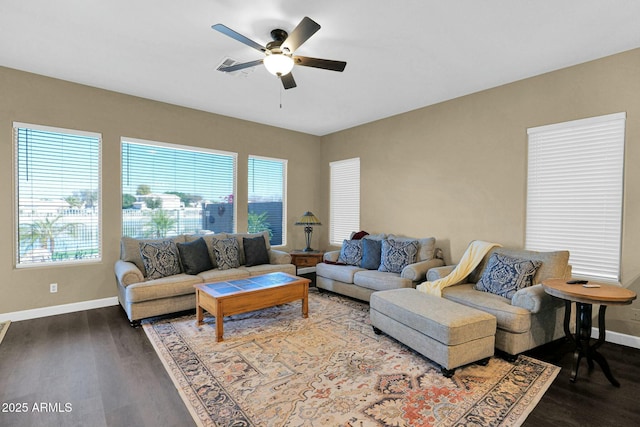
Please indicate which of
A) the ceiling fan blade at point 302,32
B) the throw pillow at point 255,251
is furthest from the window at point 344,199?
the ceiling fan blade at point 302,32

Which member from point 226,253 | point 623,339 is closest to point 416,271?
point 623,339

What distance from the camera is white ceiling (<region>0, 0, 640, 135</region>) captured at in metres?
2.48

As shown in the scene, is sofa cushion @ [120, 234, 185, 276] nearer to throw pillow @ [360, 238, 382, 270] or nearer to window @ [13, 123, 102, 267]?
window @ [13, 123, 102, 267]

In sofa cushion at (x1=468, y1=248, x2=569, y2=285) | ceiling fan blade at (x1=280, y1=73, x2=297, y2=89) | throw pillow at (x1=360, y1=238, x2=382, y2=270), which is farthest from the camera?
throw pillow at (x1=360, y1=238, x2=382, y2=270)

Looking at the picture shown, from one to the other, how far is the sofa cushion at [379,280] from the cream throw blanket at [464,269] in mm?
289

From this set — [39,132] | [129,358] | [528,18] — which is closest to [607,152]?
[528,18]

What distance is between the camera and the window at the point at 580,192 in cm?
320

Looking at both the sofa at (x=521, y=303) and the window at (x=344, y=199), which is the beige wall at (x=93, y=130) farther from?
the sofa at (x=521, y=303)

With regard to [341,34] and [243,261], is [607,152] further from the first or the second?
[243,261]

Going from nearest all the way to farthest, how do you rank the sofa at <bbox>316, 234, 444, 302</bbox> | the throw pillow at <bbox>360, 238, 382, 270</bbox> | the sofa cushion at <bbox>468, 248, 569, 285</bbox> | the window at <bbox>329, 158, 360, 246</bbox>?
the sofa cushion at <bbox>468, 248, 569, 285</bbox>, the sofa at <bbox>316, 234, 444, 302</bbox>, the throw pillow at <bbox>360, 238, 382, 270</bbox>, the window at <bbox>329, 158, 360, 246</bbox>

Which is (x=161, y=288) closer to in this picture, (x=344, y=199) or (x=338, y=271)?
(x=338, y=271)

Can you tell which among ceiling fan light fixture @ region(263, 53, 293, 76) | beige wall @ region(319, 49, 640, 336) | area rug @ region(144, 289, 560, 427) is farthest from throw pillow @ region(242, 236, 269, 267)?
ceiling fan light fixture @ region(263, 53, 293, 76)

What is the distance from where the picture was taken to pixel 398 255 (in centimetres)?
444

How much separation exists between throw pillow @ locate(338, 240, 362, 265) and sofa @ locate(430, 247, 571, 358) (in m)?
1.63
